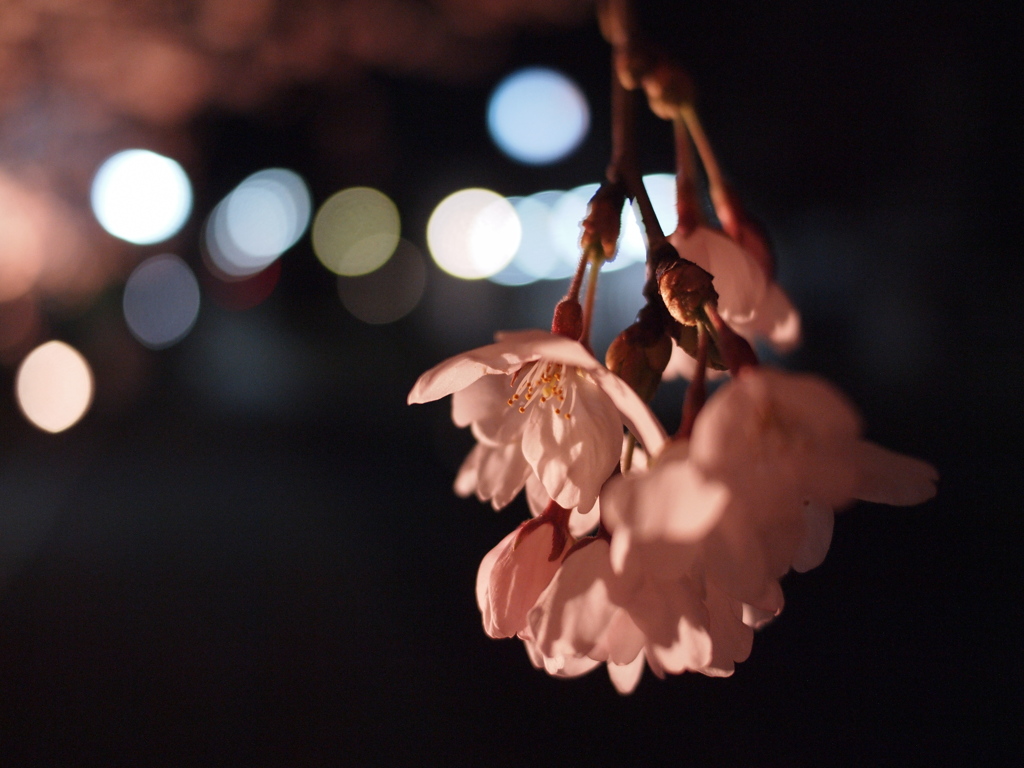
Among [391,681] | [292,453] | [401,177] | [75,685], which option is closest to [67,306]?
[292,453]

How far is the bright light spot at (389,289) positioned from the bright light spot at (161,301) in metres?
1.41

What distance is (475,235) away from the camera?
757cm

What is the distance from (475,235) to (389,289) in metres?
1.23

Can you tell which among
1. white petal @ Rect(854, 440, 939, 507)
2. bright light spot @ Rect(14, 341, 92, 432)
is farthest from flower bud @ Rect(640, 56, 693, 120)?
bright light spot @ Rect(14, 341, 92, 432)

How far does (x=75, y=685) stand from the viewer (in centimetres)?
187

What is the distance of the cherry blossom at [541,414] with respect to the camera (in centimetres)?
37

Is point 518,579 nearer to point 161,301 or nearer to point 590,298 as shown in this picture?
point 590,298

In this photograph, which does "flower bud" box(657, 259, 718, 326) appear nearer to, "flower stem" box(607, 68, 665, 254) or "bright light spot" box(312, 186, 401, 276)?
"flower stem" box(607, 68, 665, 254)

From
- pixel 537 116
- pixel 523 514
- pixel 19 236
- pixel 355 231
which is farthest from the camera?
pixel 355 231

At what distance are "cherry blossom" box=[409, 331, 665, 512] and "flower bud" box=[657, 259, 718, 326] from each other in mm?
53

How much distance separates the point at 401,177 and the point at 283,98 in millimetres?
4545

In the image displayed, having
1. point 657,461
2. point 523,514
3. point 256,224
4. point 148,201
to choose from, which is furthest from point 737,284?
point 256,224

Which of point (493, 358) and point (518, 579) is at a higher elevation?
point (493, 358)

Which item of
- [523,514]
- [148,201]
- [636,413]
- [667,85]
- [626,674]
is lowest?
[523,514]
